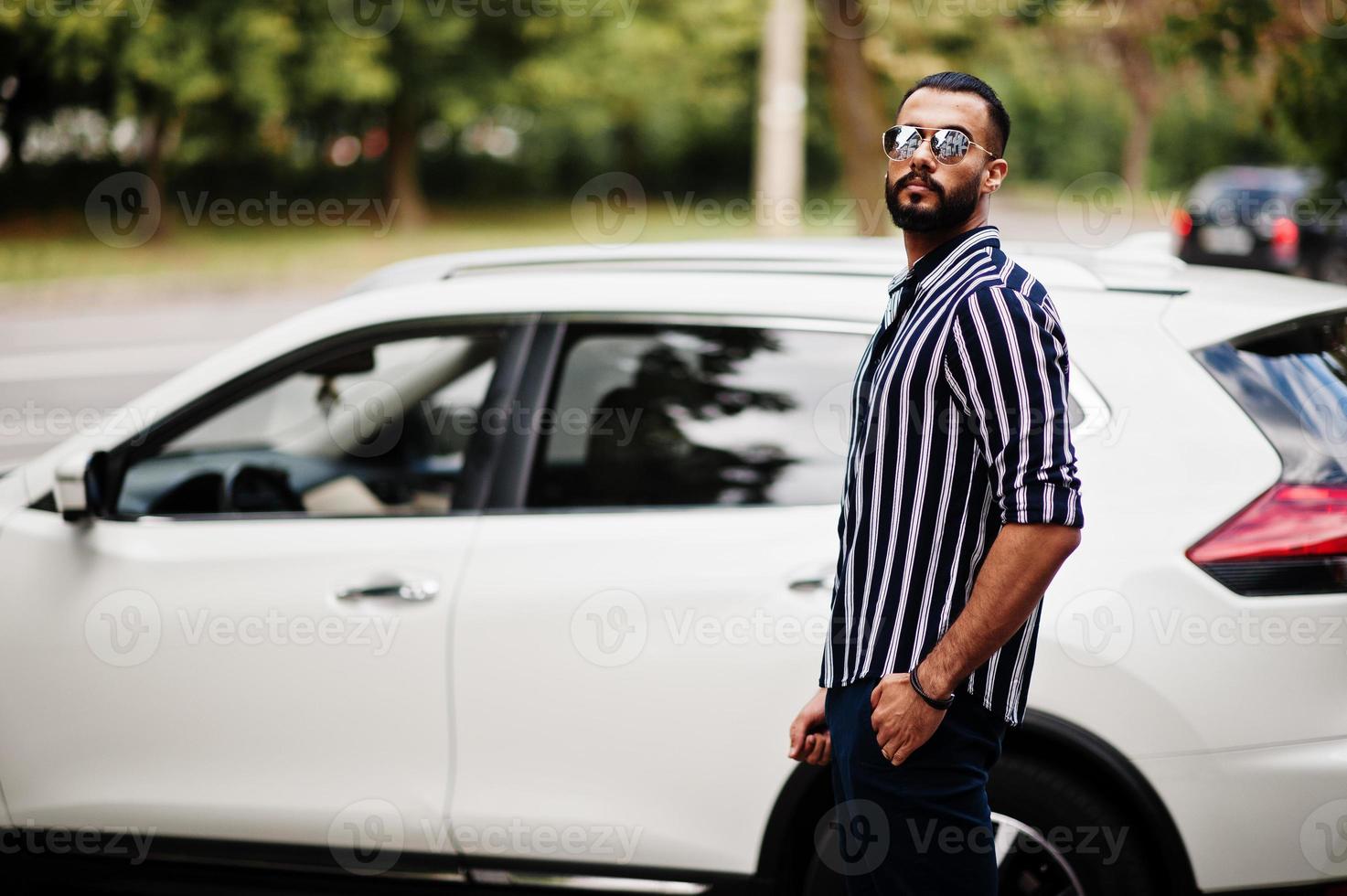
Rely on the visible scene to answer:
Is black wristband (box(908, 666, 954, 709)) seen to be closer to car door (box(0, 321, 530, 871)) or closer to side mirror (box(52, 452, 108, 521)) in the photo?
car door (box(0, 321, 530, 871))

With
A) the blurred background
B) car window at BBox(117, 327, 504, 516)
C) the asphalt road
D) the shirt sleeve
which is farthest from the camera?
the blurred background

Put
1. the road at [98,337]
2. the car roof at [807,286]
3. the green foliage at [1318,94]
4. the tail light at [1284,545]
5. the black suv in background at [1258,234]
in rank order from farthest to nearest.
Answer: the black suv in background at [1258,234] → the road at [98,337] → the green foliage at [1318,94] → the car roof at [807,286] → the tail light at [1284,545]

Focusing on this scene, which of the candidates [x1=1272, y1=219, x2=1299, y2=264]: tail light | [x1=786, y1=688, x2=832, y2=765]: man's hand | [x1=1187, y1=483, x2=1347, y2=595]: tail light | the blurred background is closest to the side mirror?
[x1=786, y1=688, x2=832, y2=765]: man's hand

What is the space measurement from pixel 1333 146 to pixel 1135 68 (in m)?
33.5

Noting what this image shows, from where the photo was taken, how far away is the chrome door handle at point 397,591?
2.66 metres

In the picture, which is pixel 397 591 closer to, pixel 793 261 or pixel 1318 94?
pixel 793 261

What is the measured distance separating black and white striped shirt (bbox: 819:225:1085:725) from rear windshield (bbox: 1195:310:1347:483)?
831 millimetres

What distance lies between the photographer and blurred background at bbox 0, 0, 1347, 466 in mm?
→ 10375

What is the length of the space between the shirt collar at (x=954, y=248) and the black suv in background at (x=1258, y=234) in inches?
537

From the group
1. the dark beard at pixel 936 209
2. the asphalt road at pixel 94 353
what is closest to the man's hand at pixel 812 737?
the dark beard at pixel 936 209

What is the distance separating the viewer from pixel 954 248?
1883 mm

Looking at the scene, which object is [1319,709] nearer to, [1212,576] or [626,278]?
[1212,576]

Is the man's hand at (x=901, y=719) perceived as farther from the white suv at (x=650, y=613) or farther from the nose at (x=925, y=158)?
the nose at (x=925, y=158)

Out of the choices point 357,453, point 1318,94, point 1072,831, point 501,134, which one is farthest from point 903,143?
point 501,134
